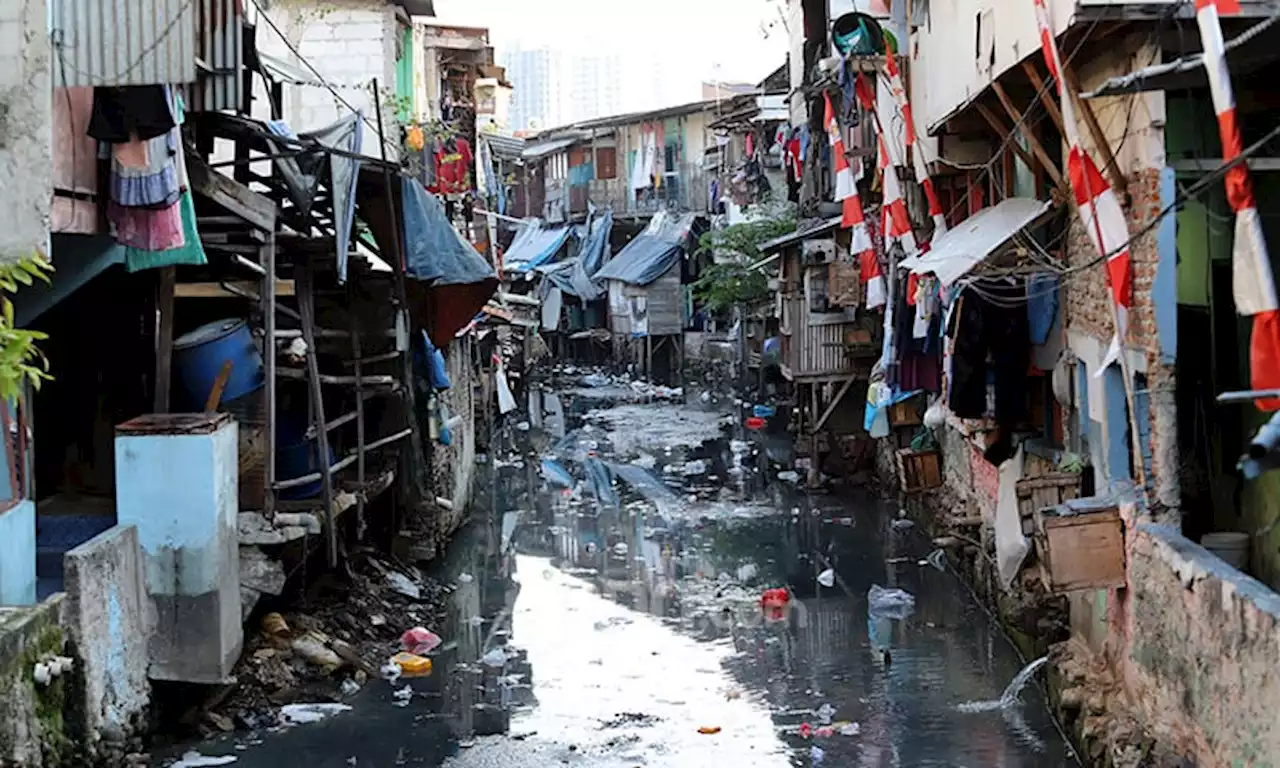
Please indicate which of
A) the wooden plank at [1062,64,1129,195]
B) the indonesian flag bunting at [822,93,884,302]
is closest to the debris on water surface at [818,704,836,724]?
the wooden plank at [1062,64,1129,195]

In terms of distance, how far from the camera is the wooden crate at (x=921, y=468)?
17.2 metres

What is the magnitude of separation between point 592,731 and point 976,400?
4.69m

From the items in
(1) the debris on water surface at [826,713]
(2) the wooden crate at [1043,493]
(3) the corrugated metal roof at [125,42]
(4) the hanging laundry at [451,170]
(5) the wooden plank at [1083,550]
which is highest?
(4) the hanging laundry at [451,170]

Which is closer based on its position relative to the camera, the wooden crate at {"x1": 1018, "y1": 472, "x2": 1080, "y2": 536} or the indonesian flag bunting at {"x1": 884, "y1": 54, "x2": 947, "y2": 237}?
the wooden crate at {"x1": 1018, "y1": 472, "x2": 1080, "y2": 536}

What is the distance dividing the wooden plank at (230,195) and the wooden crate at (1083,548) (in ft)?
20.9

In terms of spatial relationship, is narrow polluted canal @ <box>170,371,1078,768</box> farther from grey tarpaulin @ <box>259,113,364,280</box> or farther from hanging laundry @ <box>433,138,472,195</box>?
hanging laundry @ <box>433,138,472,195</box>

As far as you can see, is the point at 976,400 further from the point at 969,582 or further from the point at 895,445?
the point at 895,445

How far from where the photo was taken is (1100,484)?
1021 centimetres

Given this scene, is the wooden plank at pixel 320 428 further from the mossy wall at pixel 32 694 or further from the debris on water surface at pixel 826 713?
the debris on water surface at pixel 826 713

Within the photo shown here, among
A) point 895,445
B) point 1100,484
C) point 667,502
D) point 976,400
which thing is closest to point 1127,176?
point 1100,484

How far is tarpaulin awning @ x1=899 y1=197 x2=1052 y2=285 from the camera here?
35.1ft

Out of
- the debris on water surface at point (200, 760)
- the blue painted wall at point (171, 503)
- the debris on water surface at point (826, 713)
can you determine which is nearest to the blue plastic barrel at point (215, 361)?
the blue painted wall at point (171, 503)

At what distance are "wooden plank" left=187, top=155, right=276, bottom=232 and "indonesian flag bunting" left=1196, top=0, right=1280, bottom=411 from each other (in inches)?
284

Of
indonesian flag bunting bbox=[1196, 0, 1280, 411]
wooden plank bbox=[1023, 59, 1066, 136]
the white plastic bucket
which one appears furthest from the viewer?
wooden plank bbox=[1023, 59, 1066, 136]
